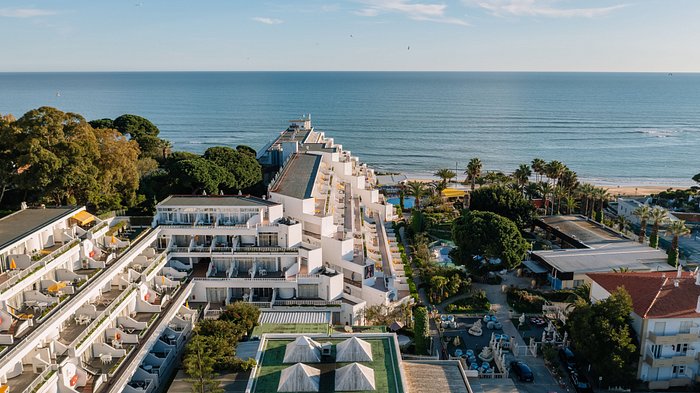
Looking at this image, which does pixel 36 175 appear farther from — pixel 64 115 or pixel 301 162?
pixel 301 162

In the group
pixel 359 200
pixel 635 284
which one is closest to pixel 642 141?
pixel 359 200

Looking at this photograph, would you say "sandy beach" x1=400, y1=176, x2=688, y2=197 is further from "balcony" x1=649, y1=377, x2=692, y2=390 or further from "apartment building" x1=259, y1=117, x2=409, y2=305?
"balcony" x1=649, y1=377, x2=692, y2=390

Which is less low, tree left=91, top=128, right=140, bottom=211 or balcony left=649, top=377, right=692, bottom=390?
tree left=91, top=128, right=140, bottom=211

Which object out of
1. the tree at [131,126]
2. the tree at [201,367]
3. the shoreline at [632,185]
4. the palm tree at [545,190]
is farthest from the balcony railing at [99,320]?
the shoreline at [632,185]

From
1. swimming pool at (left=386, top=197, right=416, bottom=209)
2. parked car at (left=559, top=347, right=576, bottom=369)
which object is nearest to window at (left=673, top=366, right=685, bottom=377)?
parked car at (left=559, top=347, right=576, bottom=369)

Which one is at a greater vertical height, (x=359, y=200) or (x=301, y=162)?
(x=301, y=162)

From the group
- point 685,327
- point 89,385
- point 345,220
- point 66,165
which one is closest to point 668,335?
point 685,327
